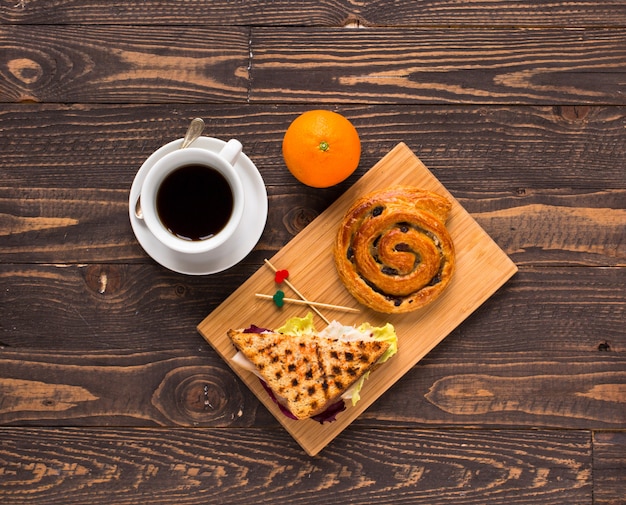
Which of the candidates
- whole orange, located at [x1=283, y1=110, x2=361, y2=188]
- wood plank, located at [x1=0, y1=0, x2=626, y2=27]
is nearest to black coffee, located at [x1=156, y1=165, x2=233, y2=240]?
whole orange, located at [x1=283, y1=110, x2=361, y2=188]

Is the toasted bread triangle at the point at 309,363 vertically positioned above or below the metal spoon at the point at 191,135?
below

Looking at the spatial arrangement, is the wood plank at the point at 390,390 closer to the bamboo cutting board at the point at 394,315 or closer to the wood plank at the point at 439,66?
the bamboo cutting board at the point at 394,315

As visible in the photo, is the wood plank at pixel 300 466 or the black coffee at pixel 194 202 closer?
the black coffee at pixel 194 202

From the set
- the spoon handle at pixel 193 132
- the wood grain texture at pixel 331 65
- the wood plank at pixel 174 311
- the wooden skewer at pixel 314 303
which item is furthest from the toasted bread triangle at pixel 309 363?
the wood grain texture at pixel 331 65

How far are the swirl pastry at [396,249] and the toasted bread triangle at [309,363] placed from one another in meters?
0.13

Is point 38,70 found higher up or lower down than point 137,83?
higher up

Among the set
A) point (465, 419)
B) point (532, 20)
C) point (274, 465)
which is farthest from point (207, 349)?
point (532, 20)

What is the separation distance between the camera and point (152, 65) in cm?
163

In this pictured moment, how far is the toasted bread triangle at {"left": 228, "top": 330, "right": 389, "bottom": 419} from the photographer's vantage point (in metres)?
1.49

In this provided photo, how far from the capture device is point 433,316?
158cm

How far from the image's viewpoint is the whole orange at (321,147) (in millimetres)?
1402

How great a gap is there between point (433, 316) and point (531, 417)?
381 millimetres

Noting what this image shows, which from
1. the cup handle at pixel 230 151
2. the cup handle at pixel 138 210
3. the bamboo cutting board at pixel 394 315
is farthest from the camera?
the bamboo cutting board at pixel 394 315

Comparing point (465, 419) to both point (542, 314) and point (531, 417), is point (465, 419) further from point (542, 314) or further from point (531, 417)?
point (542, 314)
